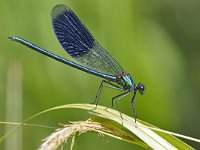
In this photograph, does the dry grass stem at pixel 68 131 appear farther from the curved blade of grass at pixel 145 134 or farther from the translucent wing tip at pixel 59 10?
the translucent wing tip at pixel 59 10

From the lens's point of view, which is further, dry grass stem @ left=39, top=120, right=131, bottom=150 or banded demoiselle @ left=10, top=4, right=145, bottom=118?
banded demoiselle @ left=10, top=4, right=145, bottom=118

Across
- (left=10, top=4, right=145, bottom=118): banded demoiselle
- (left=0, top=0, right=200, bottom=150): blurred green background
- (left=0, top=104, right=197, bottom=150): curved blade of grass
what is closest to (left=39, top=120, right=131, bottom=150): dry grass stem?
(left=0, top=104, right=197, bottom=150): curved blade of grass

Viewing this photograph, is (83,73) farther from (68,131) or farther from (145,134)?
(68,131)

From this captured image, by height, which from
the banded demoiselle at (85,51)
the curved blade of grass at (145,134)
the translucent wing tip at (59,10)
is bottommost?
the curved blade of grass at (145,134)

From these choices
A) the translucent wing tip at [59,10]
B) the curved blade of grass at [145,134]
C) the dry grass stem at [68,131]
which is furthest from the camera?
the translucent wing tip at [59,10]

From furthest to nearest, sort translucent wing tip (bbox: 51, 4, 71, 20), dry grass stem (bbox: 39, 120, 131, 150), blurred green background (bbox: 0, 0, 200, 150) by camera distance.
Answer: blurred green background (bbox: 0, 0, 200, 150)
translucent wing tip (bbox: 51, 4, 71, 20)
dry grass stem (bbox: 39, 120, 131, 150)

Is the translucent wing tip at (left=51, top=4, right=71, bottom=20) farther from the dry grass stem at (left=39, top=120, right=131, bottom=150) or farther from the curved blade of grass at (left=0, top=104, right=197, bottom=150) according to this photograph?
the dry grass stem at (left=39, top=120, right=131, bottom=150)

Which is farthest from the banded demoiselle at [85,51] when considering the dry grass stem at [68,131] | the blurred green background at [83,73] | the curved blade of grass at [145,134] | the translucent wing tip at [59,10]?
the dry grass stem at [68,131]

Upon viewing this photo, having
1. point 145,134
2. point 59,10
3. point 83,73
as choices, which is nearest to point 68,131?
point 145,134
